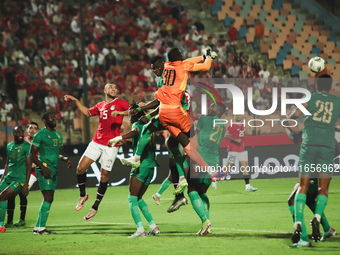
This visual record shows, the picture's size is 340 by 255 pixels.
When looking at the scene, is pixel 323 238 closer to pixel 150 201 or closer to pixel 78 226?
pixel 78 226

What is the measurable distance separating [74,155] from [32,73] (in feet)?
17.3

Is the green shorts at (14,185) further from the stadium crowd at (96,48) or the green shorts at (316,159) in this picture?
the stadium crowd at (96,48)

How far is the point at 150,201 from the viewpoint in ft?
50.4

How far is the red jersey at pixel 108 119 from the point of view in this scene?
12.1 m

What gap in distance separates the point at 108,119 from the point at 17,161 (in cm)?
204

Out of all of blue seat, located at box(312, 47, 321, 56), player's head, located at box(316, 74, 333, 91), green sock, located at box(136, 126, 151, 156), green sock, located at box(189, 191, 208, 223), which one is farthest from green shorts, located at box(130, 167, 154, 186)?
blue seat, located at box(312, 47, 321, 56)

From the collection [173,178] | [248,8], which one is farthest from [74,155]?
[248,8]

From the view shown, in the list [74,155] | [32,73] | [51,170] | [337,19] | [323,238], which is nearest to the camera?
[323,238]

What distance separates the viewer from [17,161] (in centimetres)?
1131

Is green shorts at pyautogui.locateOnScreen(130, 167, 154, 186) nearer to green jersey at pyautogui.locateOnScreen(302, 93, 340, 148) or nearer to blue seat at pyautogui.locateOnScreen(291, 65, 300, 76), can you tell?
green jersey at pyautogui.locateOnScreen(302, 93, 340, 148)

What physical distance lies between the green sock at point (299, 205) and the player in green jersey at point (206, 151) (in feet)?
6.10

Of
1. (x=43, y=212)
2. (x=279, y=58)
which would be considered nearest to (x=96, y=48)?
(x=279, y=58)

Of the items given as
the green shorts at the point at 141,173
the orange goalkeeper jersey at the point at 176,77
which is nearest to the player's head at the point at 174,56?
the orange goalkeeper jersey at the point at 176,77

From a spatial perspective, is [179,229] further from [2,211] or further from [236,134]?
[236,134]
